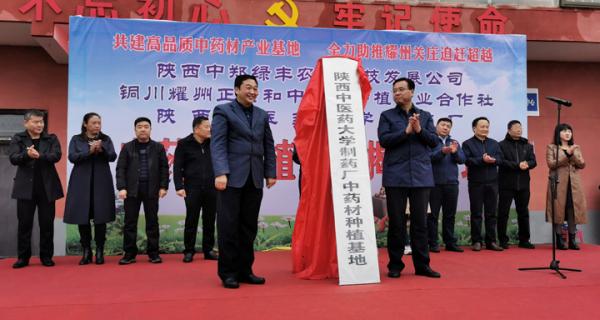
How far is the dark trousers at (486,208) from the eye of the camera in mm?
5602

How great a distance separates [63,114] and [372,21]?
4.13 meters

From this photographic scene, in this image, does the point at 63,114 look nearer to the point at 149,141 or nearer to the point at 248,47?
the point at 149,141

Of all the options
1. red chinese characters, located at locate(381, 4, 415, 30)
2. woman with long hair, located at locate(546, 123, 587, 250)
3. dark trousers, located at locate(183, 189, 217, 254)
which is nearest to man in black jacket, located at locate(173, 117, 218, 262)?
dark trousers, located at locate(183, 189, 217, 254)

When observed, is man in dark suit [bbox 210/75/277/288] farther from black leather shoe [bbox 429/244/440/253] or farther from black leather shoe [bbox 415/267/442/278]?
black leather shoe [bbox 429/244/440/253]

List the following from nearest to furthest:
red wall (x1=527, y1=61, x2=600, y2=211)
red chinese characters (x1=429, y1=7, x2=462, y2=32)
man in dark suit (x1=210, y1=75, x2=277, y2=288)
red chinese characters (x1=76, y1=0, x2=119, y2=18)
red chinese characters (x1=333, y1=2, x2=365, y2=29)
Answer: man in dark suit (x1=210, y1=75, x2=277, y2=288) → red chinese characters (x1=76, y1=0, x2=119, y2=18) → red chinese characters (x1=333, y1=2, x2=365, y2=29) → red chinese characters (x1=429, y1=7, x2=462, y2=32) → red wall (x1=527, y1=61, x2=600, y2=211)

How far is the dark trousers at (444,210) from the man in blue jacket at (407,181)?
5.43 ft

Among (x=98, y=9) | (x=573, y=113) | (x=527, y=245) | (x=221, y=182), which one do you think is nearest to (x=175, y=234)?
(x=221, y=182)

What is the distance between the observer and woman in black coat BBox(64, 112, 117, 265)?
4652 mm

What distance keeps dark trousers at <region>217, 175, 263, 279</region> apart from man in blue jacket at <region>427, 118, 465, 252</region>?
2521 mm

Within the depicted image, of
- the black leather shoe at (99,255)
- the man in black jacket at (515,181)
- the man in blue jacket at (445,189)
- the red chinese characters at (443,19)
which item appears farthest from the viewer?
the red chinese characters at (443,19)

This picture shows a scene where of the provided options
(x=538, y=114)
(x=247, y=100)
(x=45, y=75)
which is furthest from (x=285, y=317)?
(x=538, y=114)

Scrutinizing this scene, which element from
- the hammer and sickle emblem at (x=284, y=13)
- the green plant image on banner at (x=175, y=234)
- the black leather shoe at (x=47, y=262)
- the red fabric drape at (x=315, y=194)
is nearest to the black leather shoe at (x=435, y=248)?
the green plant image on banner at (x=175, y=234)

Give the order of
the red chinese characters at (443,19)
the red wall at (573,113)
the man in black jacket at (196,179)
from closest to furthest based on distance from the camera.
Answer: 1. the man in black jacket at (196,179)
2. the red chinese characters at (443,19)
3. the red wall at (573,113)

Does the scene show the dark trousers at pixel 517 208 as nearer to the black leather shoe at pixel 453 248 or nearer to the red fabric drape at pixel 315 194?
the black leather shoe at pixel 453 248
